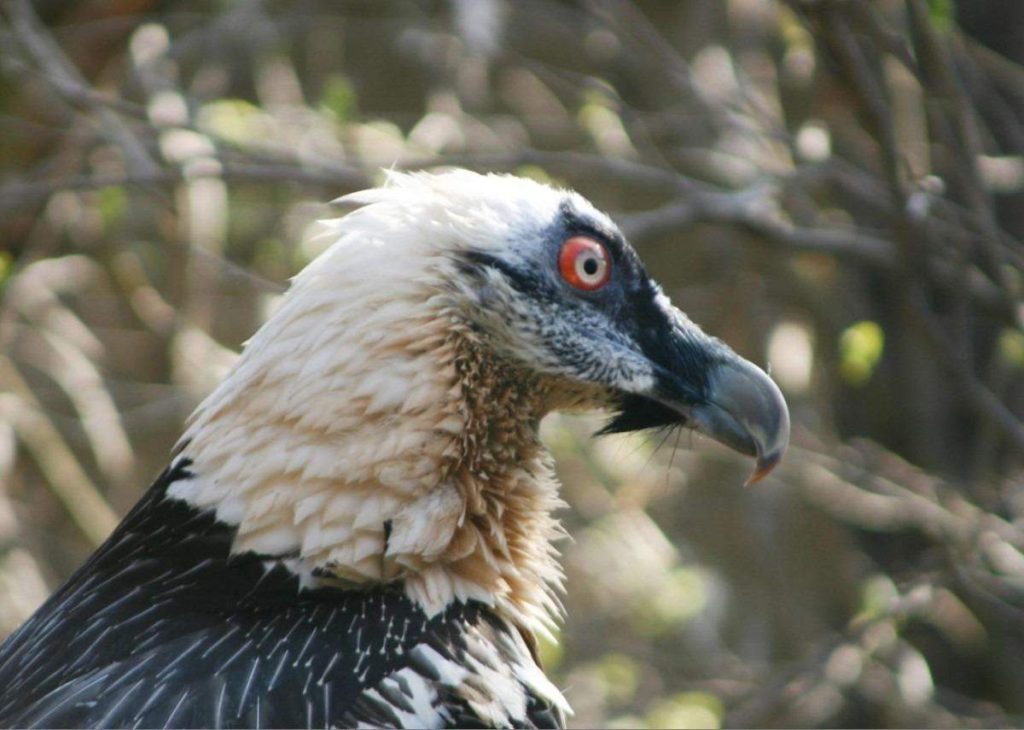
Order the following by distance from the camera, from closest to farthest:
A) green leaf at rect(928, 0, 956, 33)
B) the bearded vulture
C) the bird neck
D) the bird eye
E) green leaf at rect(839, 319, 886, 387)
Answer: the bearded vulture < the bird neck < the bird eye < green leaf at rect(928, 0, 956, 33) < green leaf at rect(839, 319, 886, 387)

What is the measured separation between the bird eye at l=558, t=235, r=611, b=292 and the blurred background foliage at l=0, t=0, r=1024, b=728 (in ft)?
2.81

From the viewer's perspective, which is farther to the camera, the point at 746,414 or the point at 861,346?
the point at 861,346

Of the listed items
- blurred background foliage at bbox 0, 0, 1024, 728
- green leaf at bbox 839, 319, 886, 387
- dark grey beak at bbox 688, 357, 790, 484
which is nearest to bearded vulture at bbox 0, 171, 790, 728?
dark grey beak at bbox 688, 357, 790, 484

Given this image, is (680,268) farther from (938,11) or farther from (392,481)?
(392,481)

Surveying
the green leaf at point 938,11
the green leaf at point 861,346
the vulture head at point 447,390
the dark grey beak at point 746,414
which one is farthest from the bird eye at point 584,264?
the green leaf at point 861,346

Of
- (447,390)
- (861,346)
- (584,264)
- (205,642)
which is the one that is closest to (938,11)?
(861,346)

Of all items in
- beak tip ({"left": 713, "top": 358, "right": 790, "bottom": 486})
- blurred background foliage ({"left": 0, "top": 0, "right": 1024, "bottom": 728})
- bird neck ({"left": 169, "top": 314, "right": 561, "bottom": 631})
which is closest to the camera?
bird neck ({"left": 169, "top": 314, "right": 561, "bottom": 631})

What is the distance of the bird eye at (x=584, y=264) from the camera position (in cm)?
286

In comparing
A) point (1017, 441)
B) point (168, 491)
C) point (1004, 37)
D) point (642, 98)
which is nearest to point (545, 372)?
point (168, 491)

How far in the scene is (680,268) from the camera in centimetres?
682

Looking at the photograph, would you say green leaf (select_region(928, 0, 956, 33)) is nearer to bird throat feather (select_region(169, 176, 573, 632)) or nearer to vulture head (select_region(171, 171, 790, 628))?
vulture head (select_region(171, 171, 790, 628))

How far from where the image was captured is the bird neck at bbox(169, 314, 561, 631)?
2.58 metres

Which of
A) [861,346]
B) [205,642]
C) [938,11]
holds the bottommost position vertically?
[861,346]

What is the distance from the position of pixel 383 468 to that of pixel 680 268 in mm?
4418
